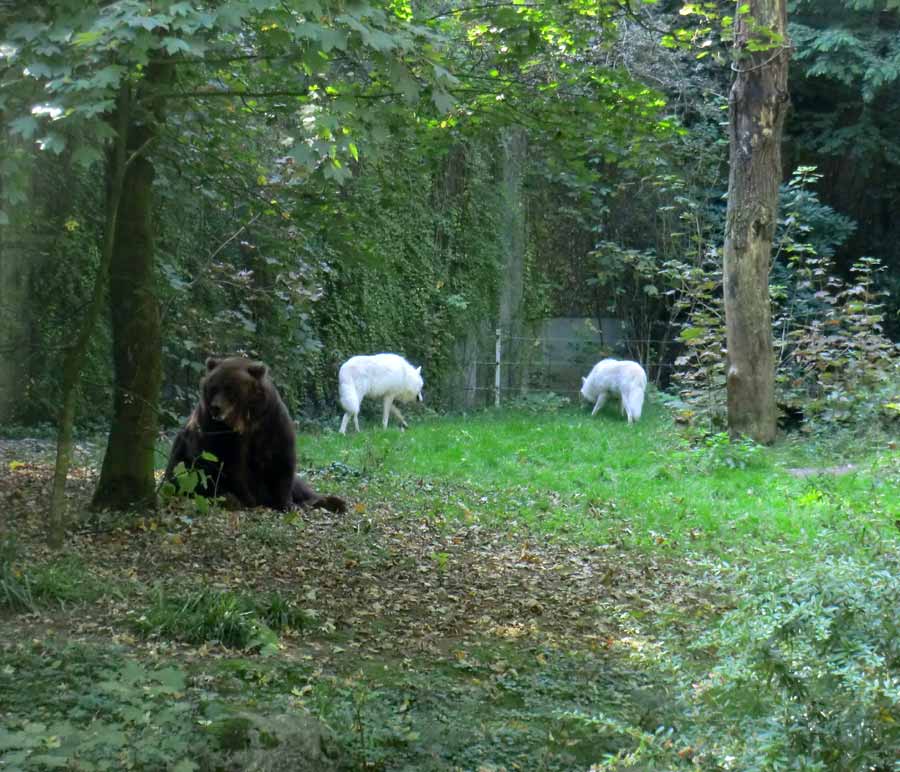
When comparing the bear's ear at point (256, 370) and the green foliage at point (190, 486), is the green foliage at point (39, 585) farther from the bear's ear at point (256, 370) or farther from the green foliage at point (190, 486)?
the bear's ear at point (256, 370)

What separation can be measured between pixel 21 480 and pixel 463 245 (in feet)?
42.0

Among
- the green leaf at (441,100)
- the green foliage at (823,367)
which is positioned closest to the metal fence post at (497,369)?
the green foliage at (823,367)

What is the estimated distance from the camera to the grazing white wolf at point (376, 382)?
16078mm

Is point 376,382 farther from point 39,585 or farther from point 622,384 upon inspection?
point 39,585

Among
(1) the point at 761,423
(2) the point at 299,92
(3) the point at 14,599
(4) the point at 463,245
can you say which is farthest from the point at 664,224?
(3) the point at 14,599

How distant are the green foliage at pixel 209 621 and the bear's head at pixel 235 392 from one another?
2800mm

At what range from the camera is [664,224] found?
2270 centimetres

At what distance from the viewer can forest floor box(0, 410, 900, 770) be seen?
3949mm

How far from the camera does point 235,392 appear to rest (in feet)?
27.0

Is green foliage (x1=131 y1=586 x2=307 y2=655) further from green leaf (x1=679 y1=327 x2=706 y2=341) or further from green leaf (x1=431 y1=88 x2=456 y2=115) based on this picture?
green leaf (x1=679 y1=327 x2=706 y2=341)

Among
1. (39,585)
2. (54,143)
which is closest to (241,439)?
(39,585)

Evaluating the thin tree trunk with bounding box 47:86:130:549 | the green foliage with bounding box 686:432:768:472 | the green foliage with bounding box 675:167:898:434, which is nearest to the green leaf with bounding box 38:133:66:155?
the thin tree trunk with bounding box 47:86:130:549

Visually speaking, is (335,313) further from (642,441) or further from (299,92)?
(299,92)

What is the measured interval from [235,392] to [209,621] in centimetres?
328
